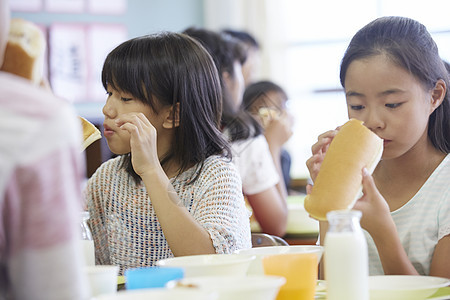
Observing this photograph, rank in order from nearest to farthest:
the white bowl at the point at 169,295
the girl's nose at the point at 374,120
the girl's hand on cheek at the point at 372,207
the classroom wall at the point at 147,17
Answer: the white bowl at the point at 169,295, the girl's hand on cheek at the point at 372,207, the girl's nose at the point at 374,120, the classroom wall at the point at 147,17

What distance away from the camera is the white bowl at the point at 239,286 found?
770 millimetres

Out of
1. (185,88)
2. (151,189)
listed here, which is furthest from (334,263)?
(185,88)

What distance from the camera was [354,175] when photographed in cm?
107

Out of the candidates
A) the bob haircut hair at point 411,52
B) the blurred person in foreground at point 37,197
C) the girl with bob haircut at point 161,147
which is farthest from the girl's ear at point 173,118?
the blurred person in foreground at point 37,197

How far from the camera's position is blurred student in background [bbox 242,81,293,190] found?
10.0 feet

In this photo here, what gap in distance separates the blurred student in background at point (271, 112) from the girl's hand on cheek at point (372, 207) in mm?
1837

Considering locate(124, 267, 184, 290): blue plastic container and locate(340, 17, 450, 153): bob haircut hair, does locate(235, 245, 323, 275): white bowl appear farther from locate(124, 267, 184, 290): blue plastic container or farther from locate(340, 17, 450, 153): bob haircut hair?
locate(340, 17, 450, 153): bob haircut hair

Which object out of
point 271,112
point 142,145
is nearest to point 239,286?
point 142,145

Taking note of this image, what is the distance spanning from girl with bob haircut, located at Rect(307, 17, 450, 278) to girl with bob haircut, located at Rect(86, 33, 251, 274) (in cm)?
30

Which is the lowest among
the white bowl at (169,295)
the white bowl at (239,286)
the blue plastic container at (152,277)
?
the blue plastic container at (152,277)

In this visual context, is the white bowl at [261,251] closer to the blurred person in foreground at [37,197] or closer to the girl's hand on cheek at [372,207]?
the girl's hand on cheek at [372,207]

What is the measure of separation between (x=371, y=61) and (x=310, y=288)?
2.19 feet

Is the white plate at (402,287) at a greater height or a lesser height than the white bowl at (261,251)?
lesser

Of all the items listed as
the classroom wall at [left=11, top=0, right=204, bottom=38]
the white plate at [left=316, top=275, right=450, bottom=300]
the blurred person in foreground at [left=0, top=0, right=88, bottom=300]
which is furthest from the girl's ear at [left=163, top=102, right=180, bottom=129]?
the classroom wall at [left=11, top=0, right=204, bottom=38]
